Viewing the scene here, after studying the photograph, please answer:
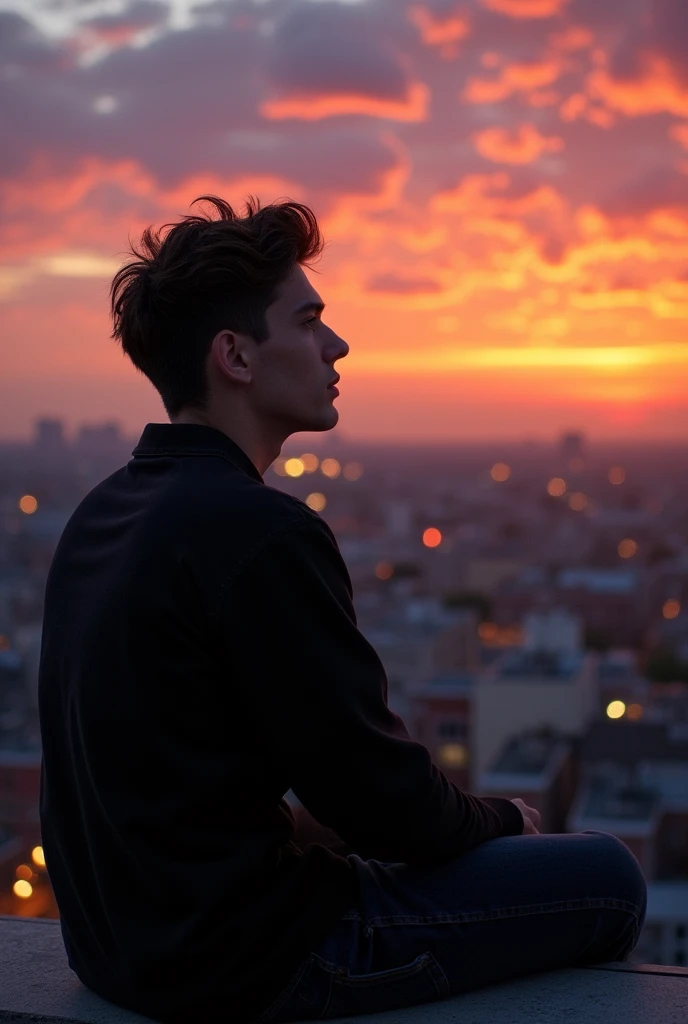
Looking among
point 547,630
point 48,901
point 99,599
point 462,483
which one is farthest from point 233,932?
point 462,483

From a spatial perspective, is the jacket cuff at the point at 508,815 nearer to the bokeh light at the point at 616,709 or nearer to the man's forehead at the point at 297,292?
the man's forehead at the point at 297,292

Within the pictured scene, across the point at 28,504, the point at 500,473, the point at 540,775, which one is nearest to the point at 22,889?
the point at 540,775

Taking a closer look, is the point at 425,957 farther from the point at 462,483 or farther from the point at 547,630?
the point at 462,483

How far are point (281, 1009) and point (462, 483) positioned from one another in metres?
75.9

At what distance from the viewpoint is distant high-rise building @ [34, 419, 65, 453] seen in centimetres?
7025

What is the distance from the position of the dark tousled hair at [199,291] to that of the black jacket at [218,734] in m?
0.07

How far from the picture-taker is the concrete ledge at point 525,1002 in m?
1.20

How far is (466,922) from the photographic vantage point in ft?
3.97

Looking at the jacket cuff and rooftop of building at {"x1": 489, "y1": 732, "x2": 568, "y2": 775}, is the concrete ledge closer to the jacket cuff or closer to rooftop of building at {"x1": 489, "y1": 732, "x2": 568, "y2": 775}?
the jacket cuff

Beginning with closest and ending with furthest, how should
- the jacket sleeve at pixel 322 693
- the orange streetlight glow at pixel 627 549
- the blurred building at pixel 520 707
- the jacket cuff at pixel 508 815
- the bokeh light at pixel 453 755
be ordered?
the jacket sleeve at pixel 322 693 → the jacket cuff at pixel 508 815 → the blurred building at pixel 520 707 → the bokeh light at pixel 453 755 → the orange streetlight glow at pixel 627 549

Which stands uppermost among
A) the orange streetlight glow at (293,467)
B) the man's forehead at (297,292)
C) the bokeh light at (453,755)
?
the orange streetlight glow at (293,467)

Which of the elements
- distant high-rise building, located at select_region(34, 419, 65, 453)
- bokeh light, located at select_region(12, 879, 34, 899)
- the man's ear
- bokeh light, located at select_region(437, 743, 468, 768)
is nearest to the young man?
the man's ear

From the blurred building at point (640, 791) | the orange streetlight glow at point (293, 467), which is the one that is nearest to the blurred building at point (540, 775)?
the blurred building at point (640, 791)

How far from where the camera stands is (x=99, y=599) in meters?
1.11
